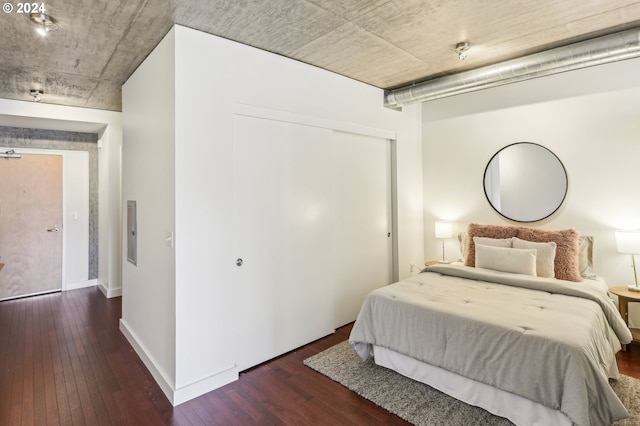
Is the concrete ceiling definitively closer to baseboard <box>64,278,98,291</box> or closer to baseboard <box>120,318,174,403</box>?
baseboard <box>120,318,174,403</box>

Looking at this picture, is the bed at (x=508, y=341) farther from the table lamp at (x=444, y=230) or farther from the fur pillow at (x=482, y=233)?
the table lamp at (x=444, y=230)

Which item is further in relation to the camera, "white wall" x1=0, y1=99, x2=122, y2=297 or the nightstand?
"white wall" x1=0, y1=99, x2=122, y2=297

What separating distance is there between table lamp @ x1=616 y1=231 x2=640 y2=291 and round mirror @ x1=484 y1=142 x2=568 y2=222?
0.70 meters

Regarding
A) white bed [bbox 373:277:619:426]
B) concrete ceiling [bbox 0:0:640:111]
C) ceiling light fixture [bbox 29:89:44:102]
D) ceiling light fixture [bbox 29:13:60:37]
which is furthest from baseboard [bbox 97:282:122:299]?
white bed [bbox 373:277:619:426]

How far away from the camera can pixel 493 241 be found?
3627mm

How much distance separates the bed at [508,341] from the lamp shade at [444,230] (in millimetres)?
1187

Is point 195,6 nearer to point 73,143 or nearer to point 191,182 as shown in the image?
point 191,182

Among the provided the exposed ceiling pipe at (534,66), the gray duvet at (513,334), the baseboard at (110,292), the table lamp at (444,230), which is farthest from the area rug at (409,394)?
the baseboard at (110,292)

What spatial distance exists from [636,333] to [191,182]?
166 inches

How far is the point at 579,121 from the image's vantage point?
11.7 ft

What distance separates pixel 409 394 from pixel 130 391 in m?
2.12

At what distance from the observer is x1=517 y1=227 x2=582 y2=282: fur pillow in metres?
3.16

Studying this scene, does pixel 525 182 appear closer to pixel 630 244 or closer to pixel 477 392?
pixel 630 244

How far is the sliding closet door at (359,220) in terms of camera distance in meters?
3.69
